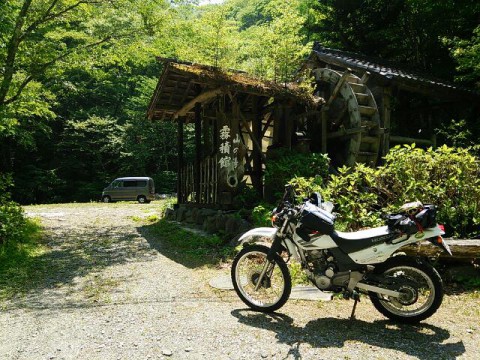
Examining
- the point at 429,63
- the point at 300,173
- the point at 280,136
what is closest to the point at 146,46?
the point at 280,136

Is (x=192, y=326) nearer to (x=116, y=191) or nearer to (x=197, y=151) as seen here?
(x=197, y=151)

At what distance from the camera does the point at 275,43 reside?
15.5 metres

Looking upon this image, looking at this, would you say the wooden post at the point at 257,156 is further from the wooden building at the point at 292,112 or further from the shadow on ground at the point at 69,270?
the shadow on ground at the point at 69,270

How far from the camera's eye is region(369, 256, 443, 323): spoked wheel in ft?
11.6

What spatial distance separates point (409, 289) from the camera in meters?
3.58

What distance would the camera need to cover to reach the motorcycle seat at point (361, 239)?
3623 mm

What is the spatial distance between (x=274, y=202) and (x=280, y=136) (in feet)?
9.87

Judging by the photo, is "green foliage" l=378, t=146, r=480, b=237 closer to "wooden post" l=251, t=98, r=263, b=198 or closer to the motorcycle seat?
the motorcycle seat

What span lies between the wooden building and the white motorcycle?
4855 millimetres

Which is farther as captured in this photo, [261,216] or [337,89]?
[337,89]

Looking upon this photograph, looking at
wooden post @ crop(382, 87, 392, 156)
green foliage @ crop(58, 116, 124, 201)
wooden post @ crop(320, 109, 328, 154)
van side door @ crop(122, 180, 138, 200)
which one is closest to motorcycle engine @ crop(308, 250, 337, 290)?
wooden post @ crop(320, 109, 328, 154)

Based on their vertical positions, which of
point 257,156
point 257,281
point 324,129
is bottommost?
point 257,281

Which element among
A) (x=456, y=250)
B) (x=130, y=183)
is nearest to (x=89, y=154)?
(x=130, y=183)

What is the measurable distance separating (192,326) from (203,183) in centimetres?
682
